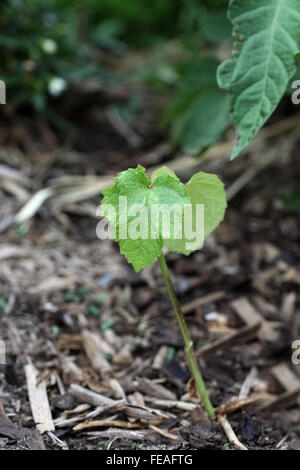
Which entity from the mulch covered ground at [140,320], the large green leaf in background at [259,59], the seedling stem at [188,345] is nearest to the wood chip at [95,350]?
the mulch covered ground at [140,320]

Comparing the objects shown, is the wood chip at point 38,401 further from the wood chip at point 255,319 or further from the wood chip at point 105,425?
the wood chip at point 255,319

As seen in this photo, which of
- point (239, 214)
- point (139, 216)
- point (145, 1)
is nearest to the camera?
point (139, 216)

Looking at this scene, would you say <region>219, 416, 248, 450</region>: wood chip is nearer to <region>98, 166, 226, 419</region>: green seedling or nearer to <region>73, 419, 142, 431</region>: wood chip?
<region>73, 419, 142, 431</region>: wood chip

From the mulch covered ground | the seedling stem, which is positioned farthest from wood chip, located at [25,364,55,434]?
the seedling stem

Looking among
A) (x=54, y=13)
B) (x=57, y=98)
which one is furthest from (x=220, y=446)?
(x=54, y=13)

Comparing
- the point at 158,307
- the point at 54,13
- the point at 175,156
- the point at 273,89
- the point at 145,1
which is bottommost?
the point at 158,307

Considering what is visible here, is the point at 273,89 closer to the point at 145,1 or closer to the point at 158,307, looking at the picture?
the point at 158,307

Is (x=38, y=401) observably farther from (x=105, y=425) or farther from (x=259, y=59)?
(x=259, y=59)
